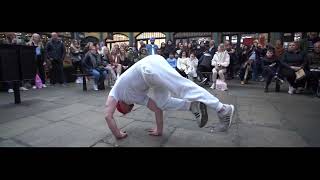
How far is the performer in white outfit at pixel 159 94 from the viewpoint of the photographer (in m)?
3.26

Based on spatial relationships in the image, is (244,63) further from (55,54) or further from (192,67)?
(55,54)

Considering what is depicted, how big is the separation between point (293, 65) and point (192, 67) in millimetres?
3043

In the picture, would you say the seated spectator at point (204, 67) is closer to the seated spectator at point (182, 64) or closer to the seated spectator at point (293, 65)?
the seated spectator at point (182, 64)

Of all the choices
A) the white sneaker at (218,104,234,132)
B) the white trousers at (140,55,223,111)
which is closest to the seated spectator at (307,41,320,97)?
the white sneaker at (218,104,234,132)

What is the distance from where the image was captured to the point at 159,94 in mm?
3553

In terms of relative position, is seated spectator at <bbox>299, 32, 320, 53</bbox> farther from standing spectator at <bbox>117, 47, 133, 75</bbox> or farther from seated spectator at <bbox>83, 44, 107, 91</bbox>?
seated spectator at <bbox>83, 44, 107, 91</bbox>

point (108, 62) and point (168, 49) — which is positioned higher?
point (168, 49)

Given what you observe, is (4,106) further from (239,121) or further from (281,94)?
(281,94)

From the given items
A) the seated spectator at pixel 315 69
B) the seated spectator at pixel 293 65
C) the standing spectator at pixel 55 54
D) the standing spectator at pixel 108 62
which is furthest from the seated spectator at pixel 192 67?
the standing spectator at pixel 55 54

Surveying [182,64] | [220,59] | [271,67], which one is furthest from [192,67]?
[271,67]

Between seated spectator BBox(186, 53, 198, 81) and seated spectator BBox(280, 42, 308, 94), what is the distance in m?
2.66

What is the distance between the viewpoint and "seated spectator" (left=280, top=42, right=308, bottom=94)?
7.22 m

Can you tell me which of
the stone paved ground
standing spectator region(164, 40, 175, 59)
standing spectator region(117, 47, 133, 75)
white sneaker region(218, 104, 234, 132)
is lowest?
the stone paved ground

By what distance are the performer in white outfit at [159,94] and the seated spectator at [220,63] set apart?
4.76m
